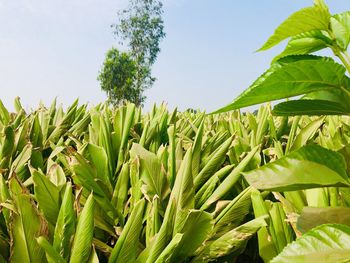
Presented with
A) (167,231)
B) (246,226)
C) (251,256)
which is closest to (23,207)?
(167,231)

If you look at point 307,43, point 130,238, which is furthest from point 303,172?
point 130,238

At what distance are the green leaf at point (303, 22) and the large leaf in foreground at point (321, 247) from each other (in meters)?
0.28

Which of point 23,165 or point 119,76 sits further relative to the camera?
point 119,76

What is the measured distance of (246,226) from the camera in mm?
696

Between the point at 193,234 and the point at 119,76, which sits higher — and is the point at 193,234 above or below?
below

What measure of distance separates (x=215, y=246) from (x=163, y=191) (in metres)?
0.20

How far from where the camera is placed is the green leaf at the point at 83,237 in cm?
66

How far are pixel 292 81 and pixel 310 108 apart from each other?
0.10 meters

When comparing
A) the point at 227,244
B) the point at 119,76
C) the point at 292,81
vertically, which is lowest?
the point at 227,244

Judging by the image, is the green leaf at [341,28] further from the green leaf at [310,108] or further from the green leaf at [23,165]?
the green leaf at [23,165]

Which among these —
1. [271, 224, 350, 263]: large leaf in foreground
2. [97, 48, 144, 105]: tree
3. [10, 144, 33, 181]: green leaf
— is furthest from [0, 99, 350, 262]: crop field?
[97, 48, 144, 105]: tree

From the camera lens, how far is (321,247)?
458 millimetres

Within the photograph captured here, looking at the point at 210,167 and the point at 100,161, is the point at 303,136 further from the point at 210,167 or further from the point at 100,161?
the point at 100,161

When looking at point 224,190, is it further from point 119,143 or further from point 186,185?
point 119,143
